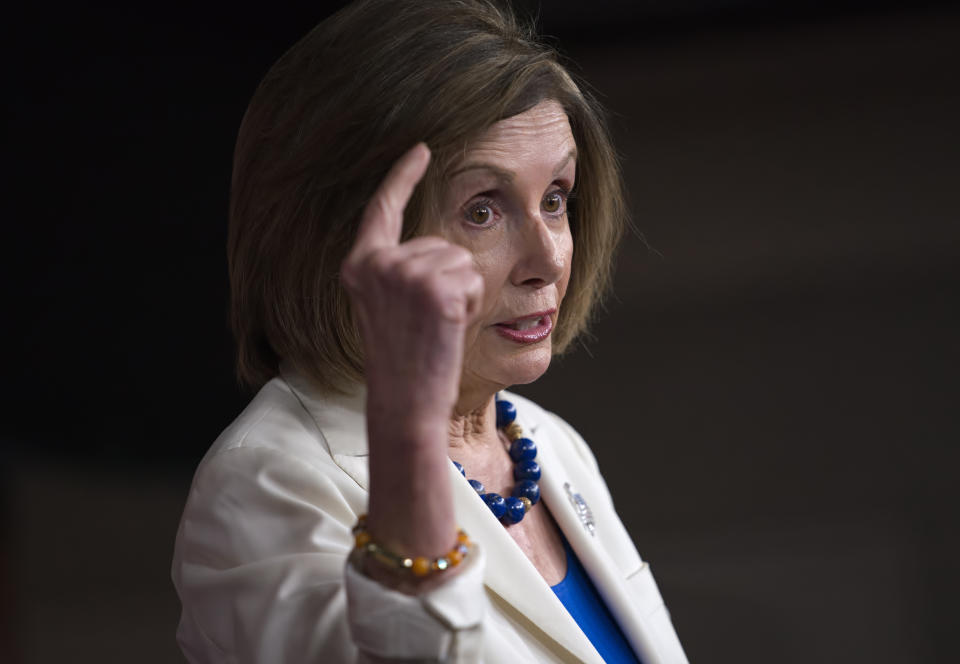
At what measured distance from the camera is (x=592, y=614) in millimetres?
1632

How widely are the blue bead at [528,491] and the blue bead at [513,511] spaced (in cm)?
5

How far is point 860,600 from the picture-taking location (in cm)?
350

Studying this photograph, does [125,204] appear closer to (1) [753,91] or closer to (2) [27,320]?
(2) [27,320]

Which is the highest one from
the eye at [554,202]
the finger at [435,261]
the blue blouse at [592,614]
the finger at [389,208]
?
the finger at [389,208]

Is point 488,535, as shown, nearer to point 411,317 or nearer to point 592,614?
point 592,614

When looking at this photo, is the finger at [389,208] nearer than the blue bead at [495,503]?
Yes

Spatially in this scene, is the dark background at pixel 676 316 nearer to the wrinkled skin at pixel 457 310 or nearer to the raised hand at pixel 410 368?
the wrinkled skin at pixel 457 310

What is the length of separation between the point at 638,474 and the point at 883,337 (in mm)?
1080

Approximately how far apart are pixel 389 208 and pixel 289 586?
41 centimetres

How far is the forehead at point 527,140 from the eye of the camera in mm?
1427

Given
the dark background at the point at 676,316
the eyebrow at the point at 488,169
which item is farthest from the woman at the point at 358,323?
the dark background at the point at 676,316

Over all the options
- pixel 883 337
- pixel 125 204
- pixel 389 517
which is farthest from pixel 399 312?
pixel 883 337

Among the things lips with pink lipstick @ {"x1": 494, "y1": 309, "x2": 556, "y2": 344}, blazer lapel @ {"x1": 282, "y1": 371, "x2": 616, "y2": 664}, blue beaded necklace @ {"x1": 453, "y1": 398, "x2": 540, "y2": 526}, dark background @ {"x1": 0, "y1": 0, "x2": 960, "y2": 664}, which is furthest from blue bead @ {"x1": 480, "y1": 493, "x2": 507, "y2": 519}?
dark background @ {"x1": 0, "y1": 0, "x2": 960, "y2": 664}

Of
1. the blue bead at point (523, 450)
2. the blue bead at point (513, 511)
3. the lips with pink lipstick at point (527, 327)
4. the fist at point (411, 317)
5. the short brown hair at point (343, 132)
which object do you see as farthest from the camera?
the blue bead at point (523, 450)
